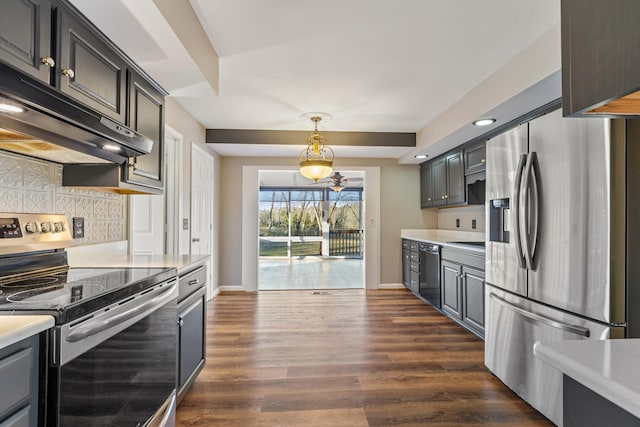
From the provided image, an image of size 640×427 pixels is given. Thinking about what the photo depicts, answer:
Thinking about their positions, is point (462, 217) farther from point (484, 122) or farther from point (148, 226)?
point (148, 226)

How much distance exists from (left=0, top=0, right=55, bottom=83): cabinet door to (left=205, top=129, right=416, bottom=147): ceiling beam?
3.16 metres

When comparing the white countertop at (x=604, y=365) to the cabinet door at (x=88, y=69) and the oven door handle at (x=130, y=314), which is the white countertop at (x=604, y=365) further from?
the cabinet door at (x=88, y=69)

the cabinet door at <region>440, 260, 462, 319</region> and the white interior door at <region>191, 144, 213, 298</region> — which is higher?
the white interior door at <region>191, 144, 213, 298</region>

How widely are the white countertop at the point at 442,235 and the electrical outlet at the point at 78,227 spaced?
3440 mm

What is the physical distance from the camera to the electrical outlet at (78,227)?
6.85 feet

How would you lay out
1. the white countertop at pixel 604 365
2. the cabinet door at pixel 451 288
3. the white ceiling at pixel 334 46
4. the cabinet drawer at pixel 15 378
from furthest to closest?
the cabinet door at pixel 451 288 → the white ceiling at pixel 334 46 → the cabinet drawer at pixel 15 378 → the white countertop at pixel 604 365

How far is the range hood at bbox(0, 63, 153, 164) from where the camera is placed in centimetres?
118

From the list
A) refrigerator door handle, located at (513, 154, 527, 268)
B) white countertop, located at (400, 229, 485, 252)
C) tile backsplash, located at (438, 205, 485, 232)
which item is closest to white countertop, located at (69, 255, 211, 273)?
refrigerator door handle, located at (513, 154, 527, 268)

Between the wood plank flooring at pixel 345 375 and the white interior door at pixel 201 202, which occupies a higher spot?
the white interior door at pixel 201 202

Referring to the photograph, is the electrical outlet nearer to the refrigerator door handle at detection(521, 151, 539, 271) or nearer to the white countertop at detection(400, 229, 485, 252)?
the refrigerator door handle at detection(521, 151, 539, 271)

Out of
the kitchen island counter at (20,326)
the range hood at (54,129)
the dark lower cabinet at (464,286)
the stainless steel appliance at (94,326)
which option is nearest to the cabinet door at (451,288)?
the dark lower cabinet at (464,286)

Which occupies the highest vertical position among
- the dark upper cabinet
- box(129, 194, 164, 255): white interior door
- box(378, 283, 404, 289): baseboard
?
the dark upper cabinet

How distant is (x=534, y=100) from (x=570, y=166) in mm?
1156

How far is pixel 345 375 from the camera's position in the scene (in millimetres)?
2531
